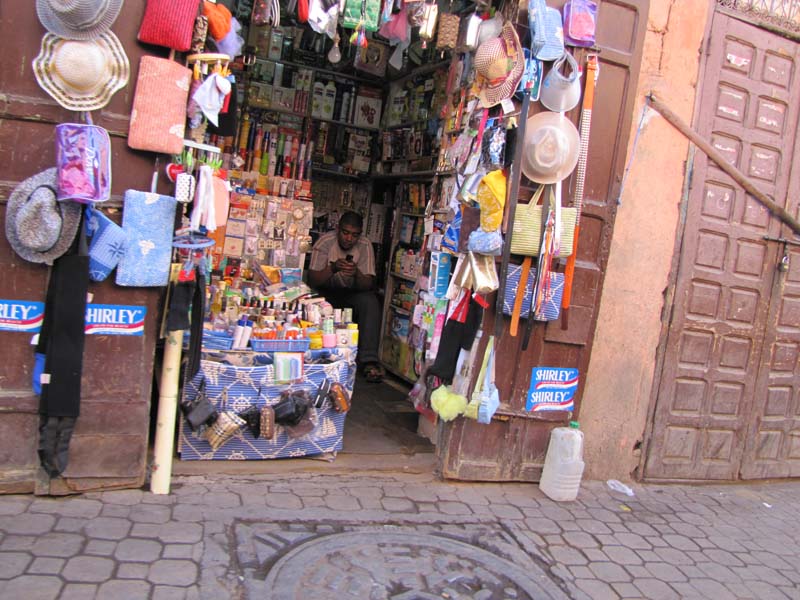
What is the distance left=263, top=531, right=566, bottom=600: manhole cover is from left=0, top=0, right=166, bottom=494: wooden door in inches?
45.3

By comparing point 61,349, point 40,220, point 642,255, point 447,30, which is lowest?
point 61,349

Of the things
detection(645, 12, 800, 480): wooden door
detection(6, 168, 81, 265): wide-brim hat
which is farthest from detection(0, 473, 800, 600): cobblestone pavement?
detection(6, 168, 81, 265): wide-brim hat

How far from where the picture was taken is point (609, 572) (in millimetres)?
3648

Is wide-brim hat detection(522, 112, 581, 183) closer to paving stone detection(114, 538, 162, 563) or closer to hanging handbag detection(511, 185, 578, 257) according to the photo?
hanging handbag detection(511, 185, 578, 257)

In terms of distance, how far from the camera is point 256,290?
4.93m

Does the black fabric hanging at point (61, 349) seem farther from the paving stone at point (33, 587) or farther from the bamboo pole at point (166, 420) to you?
the paving stone at point (33, 587)

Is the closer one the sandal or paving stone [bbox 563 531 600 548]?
paving stone [bbox 563 531 600 548]

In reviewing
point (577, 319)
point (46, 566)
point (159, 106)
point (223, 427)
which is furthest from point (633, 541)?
point (159, 106)

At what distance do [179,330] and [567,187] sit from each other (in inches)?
104

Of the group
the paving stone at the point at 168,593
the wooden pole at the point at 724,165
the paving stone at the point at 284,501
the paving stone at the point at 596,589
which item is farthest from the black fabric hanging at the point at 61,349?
the wooden pole at the point at 724,165

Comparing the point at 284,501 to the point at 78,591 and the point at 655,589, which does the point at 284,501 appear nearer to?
the point at 78,591

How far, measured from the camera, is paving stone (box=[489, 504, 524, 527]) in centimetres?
413

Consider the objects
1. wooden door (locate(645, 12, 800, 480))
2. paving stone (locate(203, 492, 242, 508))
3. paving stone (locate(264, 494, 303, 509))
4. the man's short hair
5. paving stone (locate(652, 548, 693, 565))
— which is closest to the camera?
paving stone (locate(203, 492, 242, 508))

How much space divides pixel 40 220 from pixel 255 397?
1.66 metres
